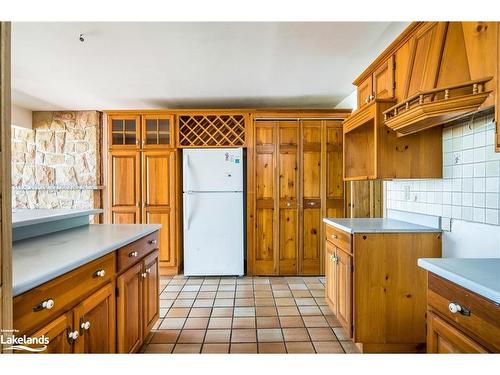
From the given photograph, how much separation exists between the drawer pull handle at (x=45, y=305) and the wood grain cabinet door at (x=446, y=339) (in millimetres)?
1438

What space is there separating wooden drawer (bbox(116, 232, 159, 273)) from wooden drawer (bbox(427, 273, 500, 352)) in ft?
4.97

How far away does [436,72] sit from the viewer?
1.42 metres

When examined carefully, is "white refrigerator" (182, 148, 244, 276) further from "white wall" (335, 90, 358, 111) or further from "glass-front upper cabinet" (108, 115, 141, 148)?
"white wall" (335, 90, 358, 111)

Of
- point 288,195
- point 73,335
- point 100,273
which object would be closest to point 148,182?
point 288,195

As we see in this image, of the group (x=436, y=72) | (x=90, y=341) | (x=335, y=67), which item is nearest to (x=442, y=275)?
(x=436, y=72)

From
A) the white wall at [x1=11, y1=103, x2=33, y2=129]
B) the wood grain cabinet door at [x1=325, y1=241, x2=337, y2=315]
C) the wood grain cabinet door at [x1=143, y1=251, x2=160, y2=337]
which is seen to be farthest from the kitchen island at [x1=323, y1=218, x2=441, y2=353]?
the white wall at [x1=11, y1=103, x2=33, y2=129]

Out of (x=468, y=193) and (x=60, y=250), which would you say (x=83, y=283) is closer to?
(x=60, y=250)

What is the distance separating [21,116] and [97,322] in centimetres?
397

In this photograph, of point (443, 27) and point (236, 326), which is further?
point (236, 326)

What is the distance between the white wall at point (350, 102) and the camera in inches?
133

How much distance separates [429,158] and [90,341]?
2.23 meters

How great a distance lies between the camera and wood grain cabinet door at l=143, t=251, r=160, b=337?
1824 millimetres

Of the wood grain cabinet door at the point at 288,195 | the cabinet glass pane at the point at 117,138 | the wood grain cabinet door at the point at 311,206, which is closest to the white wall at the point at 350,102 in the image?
the wood grain cabinet door at the point at 311,206
